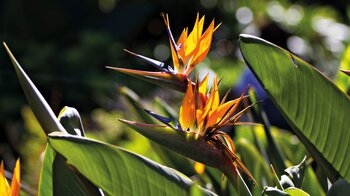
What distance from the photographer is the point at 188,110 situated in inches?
24.8

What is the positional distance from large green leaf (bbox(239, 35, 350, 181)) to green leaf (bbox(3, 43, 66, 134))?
0.19 meters

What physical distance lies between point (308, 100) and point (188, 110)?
0.15m

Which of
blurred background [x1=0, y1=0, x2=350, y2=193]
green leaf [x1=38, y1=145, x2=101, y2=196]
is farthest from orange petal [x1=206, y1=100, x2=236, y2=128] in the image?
blurred background [x1=0, y1=0, x2=350, y2=193]

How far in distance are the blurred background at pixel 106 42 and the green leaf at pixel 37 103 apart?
1833mm

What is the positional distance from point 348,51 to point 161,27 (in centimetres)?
275

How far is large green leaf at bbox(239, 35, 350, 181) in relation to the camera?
671mm

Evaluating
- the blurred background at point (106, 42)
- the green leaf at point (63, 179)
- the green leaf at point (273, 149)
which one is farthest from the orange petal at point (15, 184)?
the blurred background at point (106, 42)

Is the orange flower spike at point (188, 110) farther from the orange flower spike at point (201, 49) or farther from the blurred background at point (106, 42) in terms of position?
the blurred background at point (106, 42)

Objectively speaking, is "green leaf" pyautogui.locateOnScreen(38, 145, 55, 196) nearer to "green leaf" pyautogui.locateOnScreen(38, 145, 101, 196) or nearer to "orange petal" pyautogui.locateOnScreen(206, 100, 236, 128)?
"green leaf" pyautogui.locateOnScreen(38, 145, 101, 196)

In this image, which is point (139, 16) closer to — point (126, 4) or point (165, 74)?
point (126, 4)

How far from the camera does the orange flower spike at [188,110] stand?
2.06ft

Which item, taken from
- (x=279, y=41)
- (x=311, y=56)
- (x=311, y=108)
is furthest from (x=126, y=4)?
(x=311, y=108)

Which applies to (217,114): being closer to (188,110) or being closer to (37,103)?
(188,110)

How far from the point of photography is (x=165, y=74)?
645 millimetres
